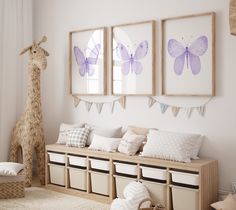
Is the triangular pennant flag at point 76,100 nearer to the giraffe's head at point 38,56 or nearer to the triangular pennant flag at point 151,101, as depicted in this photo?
the giraffe's head at point 38,56

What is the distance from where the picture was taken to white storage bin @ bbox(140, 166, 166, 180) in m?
3.51

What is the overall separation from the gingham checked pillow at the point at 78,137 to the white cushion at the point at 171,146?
0.83 m

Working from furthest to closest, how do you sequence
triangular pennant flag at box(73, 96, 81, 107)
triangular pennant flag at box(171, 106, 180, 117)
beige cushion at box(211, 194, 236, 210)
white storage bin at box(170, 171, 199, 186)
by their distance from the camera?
triangular pennant flag at box(73, 96, 81, 107), triangular pennant flag at box(171, 106, 180, 117), white storage bin at box(170, 171, 199, 186), beige cushion at box(211, 194, 236, 210)

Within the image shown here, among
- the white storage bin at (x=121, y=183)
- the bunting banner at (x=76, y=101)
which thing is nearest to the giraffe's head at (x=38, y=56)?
the bunting banner at (x=76, y=101)

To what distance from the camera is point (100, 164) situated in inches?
155

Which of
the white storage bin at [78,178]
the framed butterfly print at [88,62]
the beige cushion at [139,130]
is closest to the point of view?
the beige cushion at [139,130]

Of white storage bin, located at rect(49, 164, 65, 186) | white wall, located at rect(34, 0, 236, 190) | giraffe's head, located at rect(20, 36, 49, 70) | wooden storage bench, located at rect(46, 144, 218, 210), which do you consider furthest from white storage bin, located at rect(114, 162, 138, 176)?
giraffe's head, located at rect(20, 36, 49, 70)

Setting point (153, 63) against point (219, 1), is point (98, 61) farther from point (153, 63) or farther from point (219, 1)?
point (219, 1)

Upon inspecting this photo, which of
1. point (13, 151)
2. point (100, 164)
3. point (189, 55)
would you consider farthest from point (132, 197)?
point (13, 151)

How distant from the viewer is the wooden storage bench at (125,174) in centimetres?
335

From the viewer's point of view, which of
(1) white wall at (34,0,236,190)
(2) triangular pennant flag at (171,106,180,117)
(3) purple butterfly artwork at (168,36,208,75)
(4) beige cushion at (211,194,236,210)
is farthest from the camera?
(2) triangular pennant flag at (171,106,180,117)

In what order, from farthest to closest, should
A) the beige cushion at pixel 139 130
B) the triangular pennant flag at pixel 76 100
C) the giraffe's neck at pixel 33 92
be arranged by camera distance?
the triangular pennant flag at pixel 76 100 → the giraffe's neck at pixel 33 92 → the beige cushion at pixel 139 130

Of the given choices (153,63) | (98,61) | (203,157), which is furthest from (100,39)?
(203,157)

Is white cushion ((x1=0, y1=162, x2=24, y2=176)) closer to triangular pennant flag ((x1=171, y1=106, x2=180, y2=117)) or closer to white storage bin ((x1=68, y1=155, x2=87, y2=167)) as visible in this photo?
white storage bin ((x1=68, y1=155, x2=87, y2=167))
